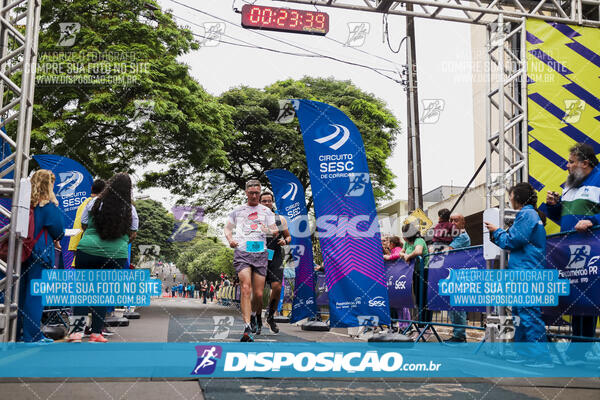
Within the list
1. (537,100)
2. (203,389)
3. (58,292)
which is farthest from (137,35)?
(203,389)

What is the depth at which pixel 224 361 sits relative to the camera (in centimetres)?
270

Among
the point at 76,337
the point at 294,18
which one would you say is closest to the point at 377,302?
the point at 76,337

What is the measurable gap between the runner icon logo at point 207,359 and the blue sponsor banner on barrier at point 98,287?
4.56ft

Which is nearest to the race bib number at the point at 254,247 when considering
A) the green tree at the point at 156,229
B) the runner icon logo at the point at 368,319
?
the runner icon logo at the point at 368,319

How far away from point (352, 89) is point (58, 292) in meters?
23.9

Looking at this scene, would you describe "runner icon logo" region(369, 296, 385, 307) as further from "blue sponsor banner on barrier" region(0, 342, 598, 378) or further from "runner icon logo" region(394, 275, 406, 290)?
"blue sponsor banner on barrier" region(0, 342, 598, 378)

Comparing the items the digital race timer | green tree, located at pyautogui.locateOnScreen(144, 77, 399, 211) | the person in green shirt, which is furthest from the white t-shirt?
green tree, located at pyautogui.locateOnScreen(144, 77, 399, 211)

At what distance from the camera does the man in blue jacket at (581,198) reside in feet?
17.1

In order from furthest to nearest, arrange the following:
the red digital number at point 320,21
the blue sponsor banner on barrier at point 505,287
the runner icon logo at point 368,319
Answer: the red digital number at point 320,21 → the runner icon logo at point 368,319 → the blue sponsor banner on barrier at point 505,287

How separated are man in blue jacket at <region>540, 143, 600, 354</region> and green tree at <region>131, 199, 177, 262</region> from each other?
94.7ft

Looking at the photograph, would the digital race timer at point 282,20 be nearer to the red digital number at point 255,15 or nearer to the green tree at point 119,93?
the red digital number at point 255,15

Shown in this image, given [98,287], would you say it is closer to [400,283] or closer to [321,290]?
[400,283]

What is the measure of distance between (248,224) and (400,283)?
2.47 metres

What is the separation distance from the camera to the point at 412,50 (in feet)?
48.3
